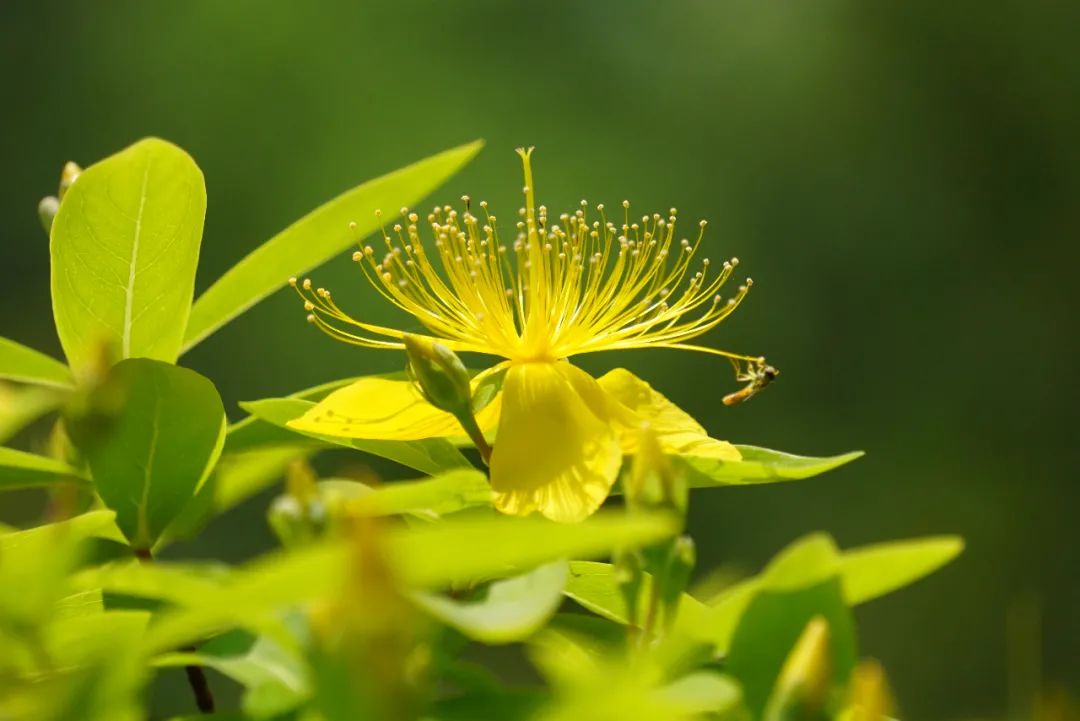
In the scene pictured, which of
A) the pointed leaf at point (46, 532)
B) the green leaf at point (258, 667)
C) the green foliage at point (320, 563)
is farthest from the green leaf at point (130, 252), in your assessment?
the green leaf at point (258, 667)

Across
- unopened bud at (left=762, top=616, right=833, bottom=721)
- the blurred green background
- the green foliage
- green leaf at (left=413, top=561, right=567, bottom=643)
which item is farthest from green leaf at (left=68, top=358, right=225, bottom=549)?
the blurred green background

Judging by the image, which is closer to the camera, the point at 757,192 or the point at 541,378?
the point at 541,378

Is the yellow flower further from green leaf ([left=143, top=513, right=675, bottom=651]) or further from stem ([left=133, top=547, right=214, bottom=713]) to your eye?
green leaf ([left=143, top=513, right=675, bottom=651])

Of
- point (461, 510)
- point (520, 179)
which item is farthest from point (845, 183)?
point (461, 510)

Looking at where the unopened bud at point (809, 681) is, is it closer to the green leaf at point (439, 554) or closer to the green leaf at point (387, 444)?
the green leaf at point (439, 554)

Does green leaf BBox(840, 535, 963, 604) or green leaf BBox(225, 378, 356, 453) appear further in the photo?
green leaf BBox(225, 378, 356, 453)

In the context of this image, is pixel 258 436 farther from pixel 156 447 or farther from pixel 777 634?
pixel 777 634

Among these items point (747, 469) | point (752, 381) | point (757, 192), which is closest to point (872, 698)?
point (747, 469)

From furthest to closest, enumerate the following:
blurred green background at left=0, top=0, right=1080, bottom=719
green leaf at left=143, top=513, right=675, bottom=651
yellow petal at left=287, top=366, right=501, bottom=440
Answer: blurred green background at left=0, top=0, right=1080, bottom=719, yellow petal at left=287, top=366, right=501, bottom=440, green leaf at left=143, top=513, right=675, bottom=651
